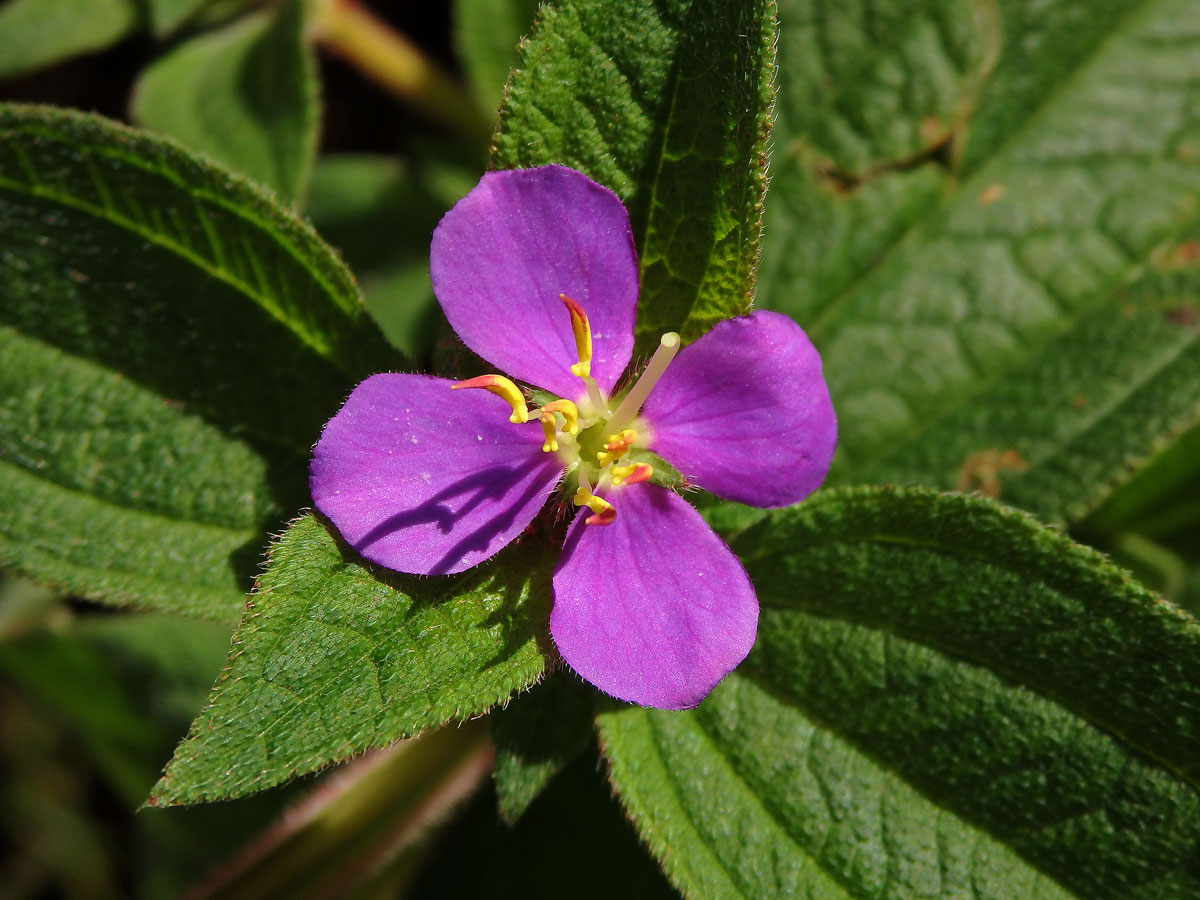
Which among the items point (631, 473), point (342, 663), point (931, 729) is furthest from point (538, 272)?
point (931, 729)

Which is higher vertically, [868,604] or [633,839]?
[868,604]

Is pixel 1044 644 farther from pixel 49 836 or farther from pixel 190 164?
pixel 49 836

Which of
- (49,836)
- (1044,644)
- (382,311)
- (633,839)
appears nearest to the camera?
(1044,644)

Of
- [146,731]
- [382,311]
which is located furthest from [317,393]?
[146,731]

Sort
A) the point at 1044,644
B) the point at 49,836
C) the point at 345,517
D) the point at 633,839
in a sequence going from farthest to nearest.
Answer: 1. the point at 49,836
2. the point at 633,839
3. the point at 1044,644
4. the point at 345,517

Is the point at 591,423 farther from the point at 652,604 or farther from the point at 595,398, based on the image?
the point at 652,604

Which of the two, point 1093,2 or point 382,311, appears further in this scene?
point 382,311
